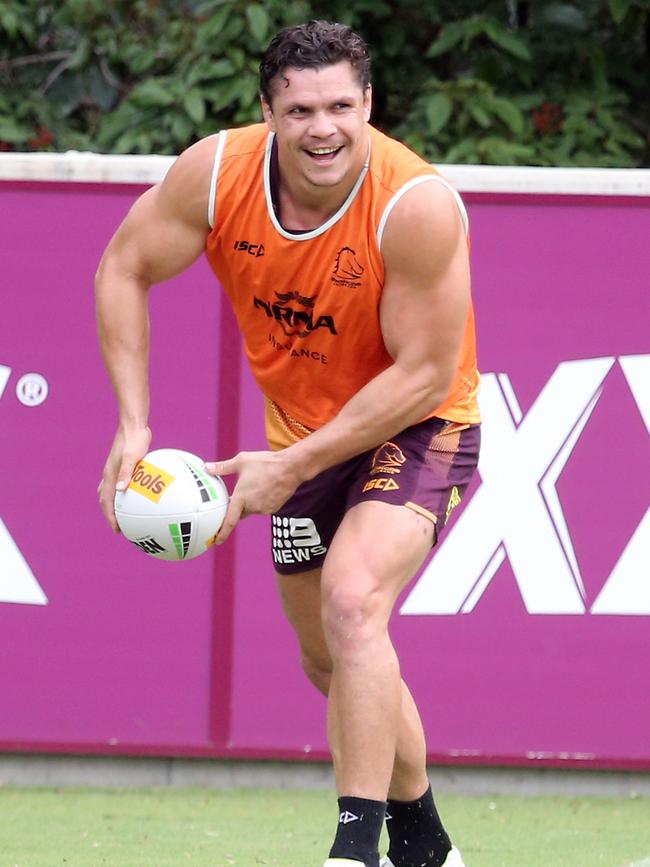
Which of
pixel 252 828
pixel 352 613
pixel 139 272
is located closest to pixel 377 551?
pixel 352 613

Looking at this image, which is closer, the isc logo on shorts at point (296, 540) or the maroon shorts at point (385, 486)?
the maroon shorts at point (385, 486)

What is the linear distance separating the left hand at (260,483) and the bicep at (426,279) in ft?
1.32

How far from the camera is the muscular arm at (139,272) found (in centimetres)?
446

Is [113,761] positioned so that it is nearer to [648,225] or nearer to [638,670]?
[638,670]

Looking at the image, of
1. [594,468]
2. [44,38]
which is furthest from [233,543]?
[44,38]

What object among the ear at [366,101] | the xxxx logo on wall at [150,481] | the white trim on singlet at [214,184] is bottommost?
the xxxx logo on wall at [150,481]

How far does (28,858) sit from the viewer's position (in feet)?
17.1

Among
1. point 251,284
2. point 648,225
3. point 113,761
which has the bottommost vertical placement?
point 113,761

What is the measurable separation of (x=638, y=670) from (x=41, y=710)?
7.21ft

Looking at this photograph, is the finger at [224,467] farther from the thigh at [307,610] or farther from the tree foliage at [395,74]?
the tree foliage at [395,74]

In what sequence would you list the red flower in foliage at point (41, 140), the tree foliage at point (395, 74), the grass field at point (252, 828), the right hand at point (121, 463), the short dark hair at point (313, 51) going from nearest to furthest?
1. the short dark hair at point (313, 51)
2. the right hand at point (121, 463)
3. the grass field at point (252, 828)
4. the tree foliage at point (395, 74)
5. the red flower in foliage at point (41, 140)

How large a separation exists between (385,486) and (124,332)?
33.7 inches

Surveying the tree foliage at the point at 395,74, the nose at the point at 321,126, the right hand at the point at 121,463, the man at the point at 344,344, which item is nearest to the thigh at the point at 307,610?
the man at the point at 344,344

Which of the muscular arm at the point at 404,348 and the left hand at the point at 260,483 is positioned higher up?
the muscular arm at the point at 404,348
